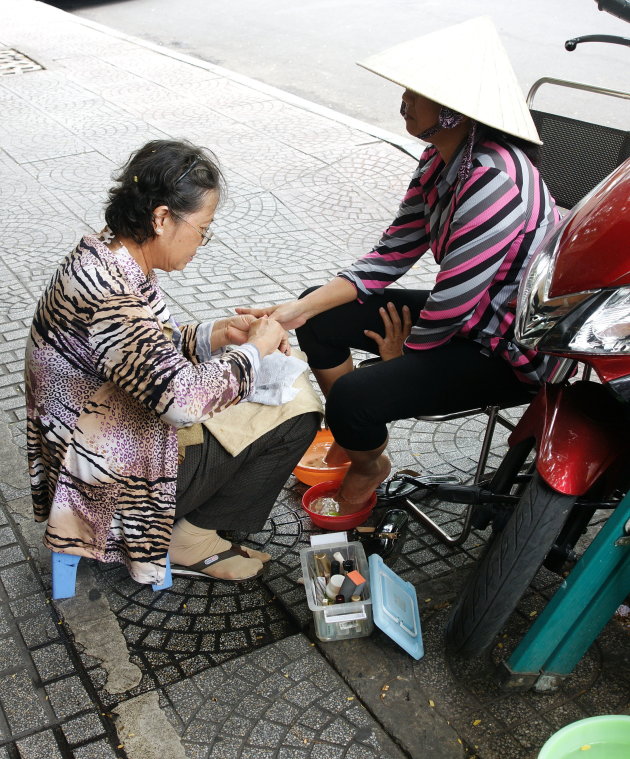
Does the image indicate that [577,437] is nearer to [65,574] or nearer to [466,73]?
[466,73]

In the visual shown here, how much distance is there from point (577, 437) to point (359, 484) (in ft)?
3.16

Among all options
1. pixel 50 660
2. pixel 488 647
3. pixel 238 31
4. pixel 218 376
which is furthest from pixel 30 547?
pixel 238 31

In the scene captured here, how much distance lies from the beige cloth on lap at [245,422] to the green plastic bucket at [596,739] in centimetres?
119

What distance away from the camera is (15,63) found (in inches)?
377

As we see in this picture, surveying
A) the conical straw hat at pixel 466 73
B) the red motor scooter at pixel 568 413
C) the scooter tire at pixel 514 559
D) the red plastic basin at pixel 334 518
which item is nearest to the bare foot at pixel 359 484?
the red plastic basin at pixel 334 518

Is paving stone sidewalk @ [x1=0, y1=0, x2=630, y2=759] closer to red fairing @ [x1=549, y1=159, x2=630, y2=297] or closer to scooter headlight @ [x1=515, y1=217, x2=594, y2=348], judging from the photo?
scooter headlight @ [x1=515, y1=217, x2=594, y2=348]

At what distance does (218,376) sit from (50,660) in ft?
3.16

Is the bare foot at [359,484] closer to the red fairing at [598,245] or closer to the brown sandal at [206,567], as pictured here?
the brown sandal at [206,567]

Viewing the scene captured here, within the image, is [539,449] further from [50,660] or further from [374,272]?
[50,660]

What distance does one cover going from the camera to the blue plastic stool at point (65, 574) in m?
2.47

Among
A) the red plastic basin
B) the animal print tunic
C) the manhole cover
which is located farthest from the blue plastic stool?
the manhole cover

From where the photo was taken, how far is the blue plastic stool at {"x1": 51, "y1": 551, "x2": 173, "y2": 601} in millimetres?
2465

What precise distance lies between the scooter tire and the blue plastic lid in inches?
9.0

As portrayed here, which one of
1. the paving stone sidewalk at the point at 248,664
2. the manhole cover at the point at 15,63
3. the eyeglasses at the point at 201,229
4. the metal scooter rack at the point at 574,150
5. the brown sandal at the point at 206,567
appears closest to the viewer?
the paving stone sidewalk at the point at 248,664
